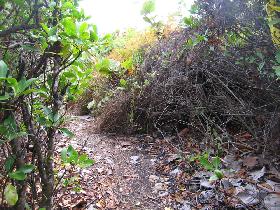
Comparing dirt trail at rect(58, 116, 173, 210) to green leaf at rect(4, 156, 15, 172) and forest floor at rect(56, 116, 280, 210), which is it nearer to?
forest floor at rect(56, 116, 280, 210)

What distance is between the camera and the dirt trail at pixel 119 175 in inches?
122

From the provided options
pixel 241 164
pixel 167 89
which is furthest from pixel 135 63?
pixel 241 164

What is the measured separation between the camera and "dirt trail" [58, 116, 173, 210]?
3.11 meters

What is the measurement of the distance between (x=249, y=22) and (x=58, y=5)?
175 centimetres

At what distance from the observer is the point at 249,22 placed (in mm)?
2723

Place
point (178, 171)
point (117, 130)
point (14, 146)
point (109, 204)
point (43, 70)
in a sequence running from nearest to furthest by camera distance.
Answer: point (14, 146) < point (43, 70) < point (109, 204) < point (178, 171) < point (117, 130)

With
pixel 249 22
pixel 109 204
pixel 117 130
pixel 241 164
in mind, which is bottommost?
pixel 109 204

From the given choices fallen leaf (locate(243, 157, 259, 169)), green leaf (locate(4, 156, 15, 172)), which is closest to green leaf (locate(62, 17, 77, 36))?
green leaf (locate(4, 156, 15, 172))

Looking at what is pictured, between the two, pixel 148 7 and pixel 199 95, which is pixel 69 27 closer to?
pixel 199 95

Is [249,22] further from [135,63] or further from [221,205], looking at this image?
[135,63]

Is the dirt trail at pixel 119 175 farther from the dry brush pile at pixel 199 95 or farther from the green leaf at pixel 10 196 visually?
the green leaf at pixel 10 196

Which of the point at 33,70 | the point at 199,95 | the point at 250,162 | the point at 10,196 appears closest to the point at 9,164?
the point at 10,196

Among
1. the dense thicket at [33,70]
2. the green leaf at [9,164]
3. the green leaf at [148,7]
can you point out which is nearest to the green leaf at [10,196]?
the dense thicket at [33,70]

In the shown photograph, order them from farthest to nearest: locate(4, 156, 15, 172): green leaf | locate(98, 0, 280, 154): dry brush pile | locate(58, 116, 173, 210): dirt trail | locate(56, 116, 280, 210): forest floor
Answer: locate(98, 0, 280, 154): dry brush pile
locate(58, 116, 173, 210): dirt trail
locate(56, 116, 280, 210): forest floor
locate(4, 156, 15, 172): green leaf
